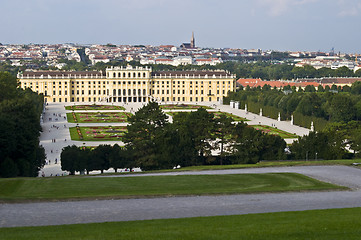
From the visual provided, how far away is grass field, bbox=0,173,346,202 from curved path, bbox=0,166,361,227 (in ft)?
2.45

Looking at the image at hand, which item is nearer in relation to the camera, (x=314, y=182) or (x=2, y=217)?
(x=2, y=217)

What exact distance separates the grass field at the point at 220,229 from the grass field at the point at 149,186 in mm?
4808

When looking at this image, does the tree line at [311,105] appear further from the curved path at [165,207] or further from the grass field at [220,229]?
the grass field at [220,229]

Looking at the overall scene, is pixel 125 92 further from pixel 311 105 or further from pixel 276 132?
pixel 276 132

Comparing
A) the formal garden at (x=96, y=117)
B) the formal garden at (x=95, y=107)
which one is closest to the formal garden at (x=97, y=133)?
the formal garden at (x=96, y=117)

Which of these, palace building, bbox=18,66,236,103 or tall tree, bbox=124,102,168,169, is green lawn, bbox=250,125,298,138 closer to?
tall tree, bbox=124,102,168,169

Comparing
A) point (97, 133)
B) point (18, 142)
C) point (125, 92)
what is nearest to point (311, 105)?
point (97, 133)

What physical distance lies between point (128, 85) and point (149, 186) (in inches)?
3250

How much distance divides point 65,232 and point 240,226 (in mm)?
4295

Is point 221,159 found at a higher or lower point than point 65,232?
lower

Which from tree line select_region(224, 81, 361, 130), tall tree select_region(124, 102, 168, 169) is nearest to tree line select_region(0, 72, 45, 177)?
tall tree select_region(124, 102, 168, 169)

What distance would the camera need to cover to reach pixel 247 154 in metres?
36.5

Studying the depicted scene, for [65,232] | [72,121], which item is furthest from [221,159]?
[72,121]

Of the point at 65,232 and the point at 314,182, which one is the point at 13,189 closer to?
the point at 65,232
